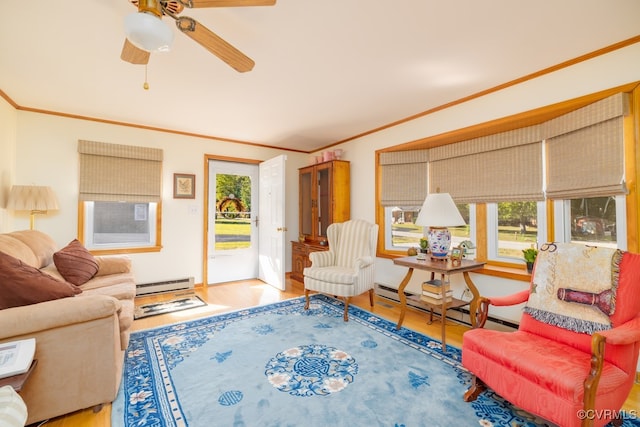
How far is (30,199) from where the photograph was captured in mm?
2967

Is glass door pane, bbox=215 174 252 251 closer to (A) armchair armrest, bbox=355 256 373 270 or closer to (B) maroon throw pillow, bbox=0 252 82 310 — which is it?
(A) armchair armrest, bbox=355 256 373 270

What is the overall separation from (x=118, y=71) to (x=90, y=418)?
8.33 feet

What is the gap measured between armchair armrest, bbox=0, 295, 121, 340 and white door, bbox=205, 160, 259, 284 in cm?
287

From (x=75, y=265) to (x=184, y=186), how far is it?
1784mm

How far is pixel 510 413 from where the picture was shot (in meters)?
1.66

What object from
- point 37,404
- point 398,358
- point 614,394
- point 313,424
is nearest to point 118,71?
point 37,404

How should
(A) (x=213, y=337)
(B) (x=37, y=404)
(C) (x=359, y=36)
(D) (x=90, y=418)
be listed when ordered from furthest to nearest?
(A) (x=213, y=337), (C) (x=359, y=36), (D) (x=90, y=418), (B) (x=37, y=404)

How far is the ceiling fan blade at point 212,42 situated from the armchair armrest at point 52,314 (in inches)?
63.0

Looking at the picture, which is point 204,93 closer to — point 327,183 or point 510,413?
point 327,183

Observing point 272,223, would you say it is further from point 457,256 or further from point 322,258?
point 457,256

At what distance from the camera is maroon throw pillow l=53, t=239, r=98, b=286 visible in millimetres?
2652

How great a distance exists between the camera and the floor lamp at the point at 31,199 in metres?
2.91

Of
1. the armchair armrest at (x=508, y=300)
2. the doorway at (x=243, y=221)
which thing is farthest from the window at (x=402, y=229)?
the armchair armrest at (x=508, y=300)

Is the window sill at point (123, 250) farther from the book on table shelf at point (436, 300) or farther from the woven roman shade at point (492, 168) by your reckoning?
the woven roman shade at point (492, 168)
